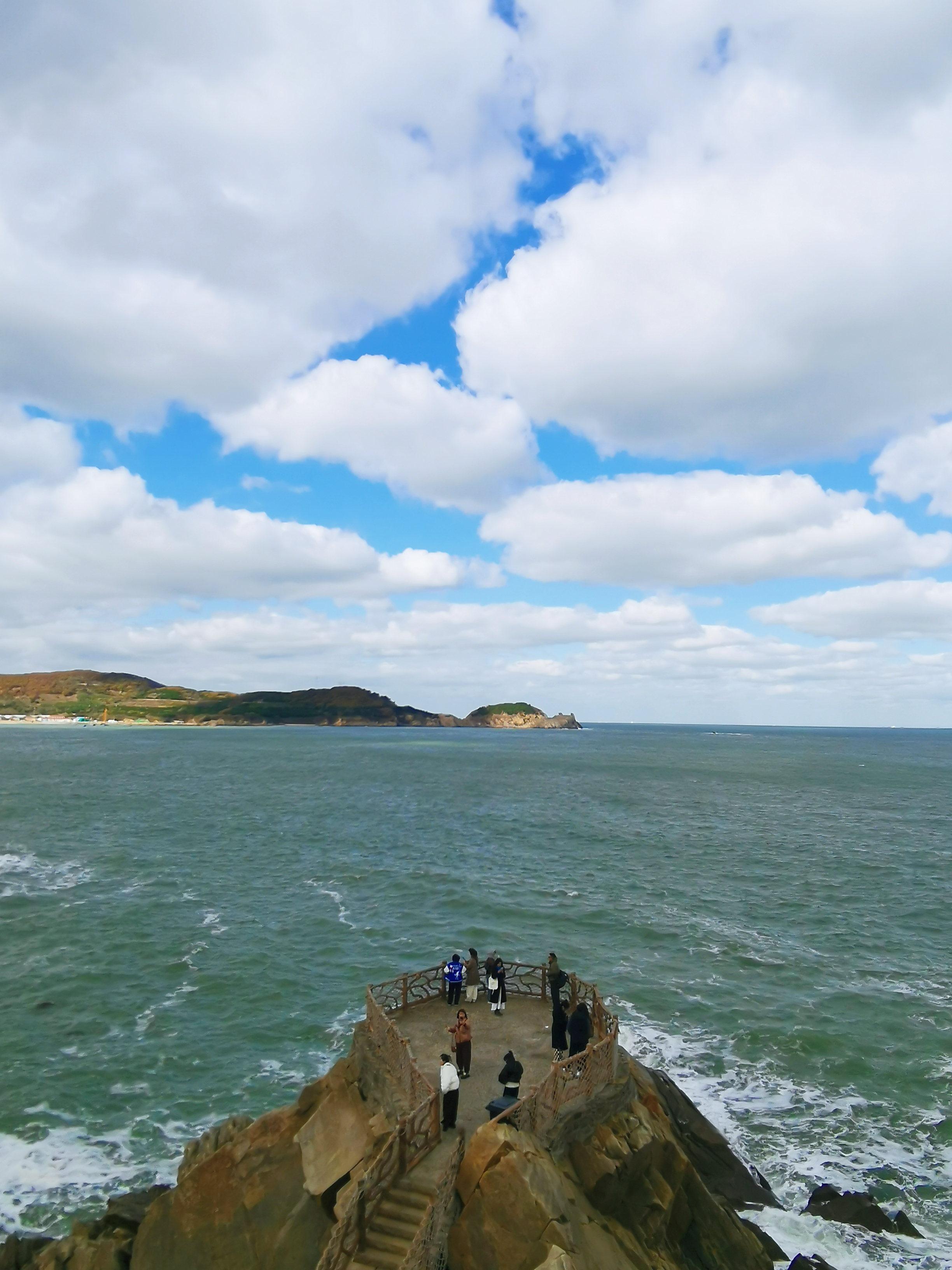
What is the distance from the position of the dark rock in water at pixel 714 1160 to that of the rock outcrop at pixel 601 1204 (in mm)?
1561

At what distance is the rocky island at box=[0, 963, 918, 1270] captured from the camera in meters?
13.0

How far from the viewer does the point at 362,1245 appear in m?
12.9

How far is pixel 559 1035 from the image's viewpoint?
18.1 metres

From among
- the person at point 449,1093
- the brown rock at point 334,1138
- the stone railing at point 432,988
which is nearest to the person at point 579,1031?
the stone railing at point 432,988

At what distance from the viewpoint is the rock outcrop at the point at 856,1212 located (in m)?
18.6

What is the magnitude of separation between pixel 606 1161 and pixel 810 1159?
10054mm

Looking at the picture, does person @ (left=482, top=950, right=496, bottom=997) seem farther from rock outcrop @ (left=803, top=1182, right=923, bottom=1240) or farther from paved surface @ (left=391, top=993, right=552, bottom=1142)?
rock outcrop @ (left=803, top=1182, right=923, bottom=1240)

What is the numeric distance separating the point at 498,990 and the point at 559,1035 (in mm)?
3056

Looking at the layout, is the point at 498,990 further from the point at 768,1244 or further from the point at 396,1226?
the point at 768,1244

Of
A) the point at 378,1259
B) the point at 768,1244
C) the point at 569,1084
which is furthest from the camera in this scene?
the point at 768,1244

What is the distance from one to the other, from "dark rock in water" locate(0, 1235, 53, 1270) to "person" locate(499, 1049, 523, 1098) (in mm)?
11010

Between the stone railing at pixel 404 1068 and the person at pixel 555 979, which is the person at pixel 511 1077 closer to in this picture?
the stone railing at pixel 404 1068

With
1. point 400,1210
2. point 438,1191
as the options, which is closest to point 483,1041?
point 400,1210

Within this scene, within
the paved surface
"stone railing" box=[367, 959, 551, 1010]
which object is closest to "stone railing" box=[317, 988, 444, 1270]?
the paved surface
